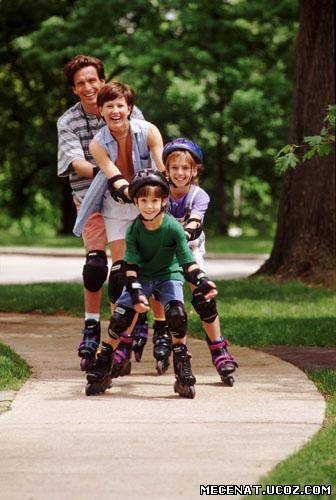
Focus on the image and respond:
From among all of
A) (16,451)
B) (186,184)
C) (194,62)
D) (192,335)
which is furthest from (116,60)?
(16,451)

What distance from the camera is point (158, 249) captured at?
270 inches

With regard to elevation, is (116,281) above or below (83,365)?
above

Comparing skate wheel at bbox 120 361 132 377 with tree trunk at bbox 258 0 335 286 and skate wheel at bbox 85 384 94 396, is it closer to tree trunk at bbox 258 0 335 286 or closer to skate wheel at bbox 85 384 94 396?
skate wheel at bbox 85 384 94 396

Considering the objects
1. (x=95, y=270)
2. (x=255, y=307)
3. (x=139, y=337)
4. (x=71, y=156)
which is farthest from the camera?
(x=255, y=307)

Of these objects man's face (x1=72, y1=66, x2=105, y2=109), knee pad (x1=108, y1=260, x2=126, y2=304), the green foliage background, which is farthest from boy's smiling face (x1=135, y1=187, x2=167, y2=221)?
the green foliage background

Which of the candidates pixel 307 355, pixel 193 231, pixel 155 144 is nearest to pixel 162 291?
pixel 193 231

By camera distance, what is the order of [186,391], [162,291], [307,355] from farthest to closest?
[307,355], [162,291], [186,391]

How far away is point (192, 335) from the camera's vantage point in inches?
396

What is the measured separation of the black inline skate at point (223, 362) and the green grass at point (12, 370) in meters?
1.17

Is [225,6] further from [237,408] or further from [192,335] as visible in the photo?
[237,408]

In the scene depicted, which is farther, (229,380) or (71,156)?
(71,156)

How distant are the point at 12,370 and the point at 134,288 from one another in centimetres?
115

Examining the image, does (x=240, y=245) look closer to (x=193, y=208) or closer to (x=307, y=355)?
(x=307, y=355)

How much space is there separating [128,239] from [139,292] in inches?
13.7
